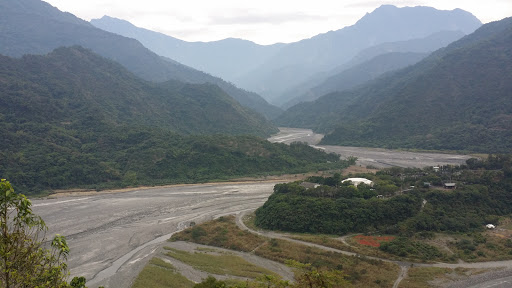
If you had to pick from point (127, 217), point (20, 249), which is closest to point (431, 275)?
point (20, 249)

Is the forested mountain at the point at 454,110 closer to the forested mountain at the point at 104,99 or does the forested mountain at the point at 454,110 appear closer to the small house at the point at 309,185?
the forested mountain at the point at 104,99

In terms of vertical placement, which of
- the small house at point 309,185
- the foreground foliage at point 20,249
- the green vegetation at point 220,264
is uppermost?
the foreground foliage at point 20,249

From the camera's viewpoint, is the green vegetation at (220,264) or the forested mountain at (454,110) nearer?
the green vegetation at (220,264)

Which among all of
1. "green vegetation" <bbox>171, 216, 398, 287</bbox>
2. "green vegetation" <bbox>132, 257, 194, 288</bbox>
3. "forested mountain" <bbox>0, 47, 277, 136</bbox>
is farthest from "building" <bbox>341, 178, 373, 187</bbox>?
"forested mountain" <bbox>0, 47, 277, 136</bbox>

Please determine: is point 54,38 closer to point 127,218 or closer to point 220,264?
point 127,218

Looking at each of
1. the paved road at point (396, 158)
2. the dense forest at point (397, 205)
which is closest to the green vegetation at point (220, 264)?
the dense forest at point (397, 205)

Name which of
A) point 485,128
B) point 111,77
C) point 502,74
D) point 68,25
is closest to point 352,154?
point 485,128

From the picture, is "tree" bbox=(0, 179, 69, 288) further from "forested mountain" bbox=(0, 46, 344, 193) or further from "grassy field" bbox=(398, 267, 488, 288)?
"forested mountain" bbox=(0, 46, 344, 193)
